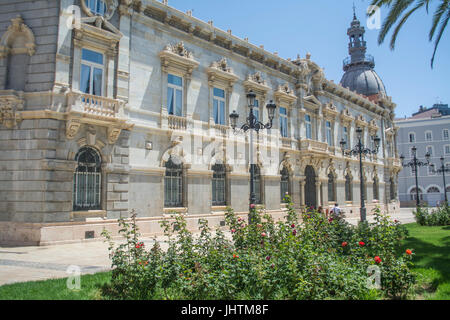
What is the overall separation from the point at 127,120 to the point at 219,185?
24.3 feet

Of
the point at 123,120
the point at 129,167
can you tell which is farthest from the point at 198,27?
the point at 129,167

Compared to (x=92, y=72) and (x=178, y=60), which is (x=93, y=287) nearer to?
(x=92, y=72)

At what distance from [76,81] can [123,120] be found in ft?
8.60

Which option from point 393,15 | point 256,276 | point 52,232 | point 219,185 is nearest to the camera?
point 256,276

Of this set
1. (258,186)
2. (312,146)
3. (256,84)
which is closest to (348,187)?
(312,146)

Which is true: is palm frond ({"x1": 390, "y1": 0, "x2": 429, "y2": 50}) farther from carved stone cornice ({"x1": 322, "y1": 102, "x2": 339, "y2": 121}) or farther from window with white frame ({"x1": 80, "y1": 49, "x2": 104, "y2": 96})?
carved stone cornice ({"x1": 322, "y1": 102, "x2": 339, "y2": 121})

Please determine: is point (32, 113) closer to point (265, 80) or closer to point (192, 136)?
point (192, 136)

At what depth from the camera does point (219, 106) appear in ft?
71.8

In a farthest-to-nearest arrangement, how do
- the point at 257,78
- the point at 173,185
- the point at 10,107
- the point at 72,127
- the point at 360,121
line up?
1. the point at 360,121
2. the point at 257,78
3. the point at 173,185
4. the point at 72,127
5. the point at 10,107

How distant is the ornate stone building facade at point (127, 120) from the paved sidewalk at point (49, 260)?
3.57 feet

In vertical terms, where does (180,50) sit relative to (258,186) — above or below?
above

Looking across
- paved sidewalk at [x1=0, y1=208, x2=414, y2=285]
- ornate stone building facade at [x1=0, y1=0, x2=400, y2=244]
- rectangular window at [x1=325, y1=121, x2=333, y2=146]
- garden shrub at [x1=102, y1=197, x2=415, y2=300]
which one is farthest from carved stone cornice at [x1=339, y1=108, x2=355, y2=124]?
garden shrub at [x1=102, y1=197, x2=415, y2=300]

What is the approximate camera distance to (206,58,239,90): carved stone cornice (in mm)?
→ 21031

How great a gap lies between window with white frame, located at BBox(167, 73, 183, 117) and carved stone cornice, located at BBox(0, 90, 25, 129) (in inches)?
285
